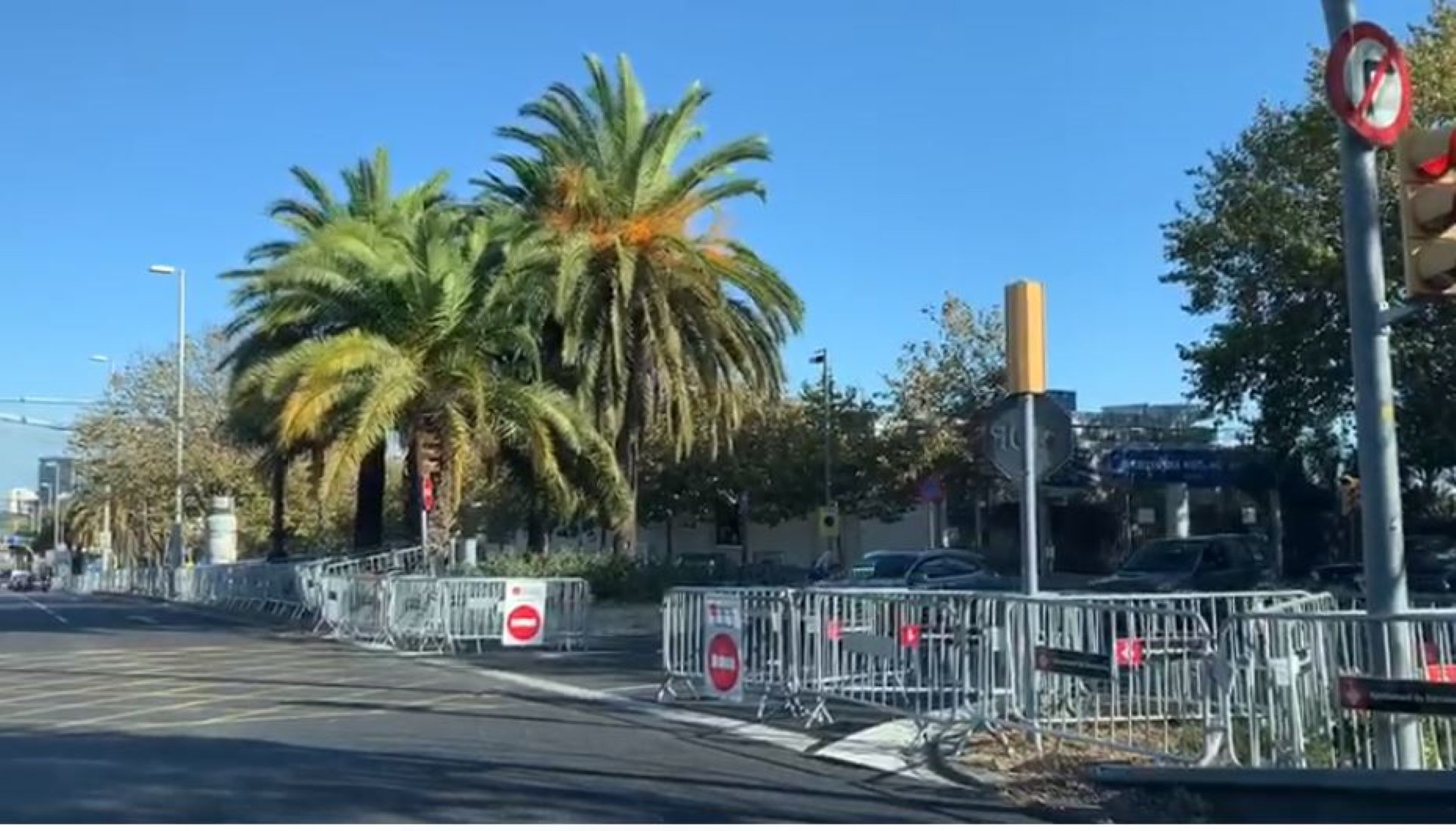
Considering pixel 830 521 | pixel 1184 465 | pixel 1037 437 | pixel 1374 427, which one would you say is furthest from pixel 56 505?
pixel 1374 427

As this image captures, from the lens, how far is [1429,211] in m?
7.91

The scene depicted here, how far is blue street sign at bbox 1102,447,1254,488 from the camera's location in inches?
1476

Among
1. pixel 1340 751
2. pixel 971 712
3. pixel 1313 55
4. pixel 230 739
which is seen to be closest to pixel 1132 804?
pixel 1340 751

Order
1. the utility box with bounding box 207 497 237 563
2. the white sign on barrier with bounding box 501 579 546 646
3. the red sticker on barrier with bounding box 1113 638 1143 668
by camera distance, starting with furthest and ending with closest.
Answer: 1. the utility box with bounding box 207 497 237 563
2. the white sign on barrier with bounding box 501 579 546 646
3. the red sticker on barrier with bounding box 1113 638 1143 668

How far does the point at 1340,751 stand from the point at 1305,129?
55.8 feet

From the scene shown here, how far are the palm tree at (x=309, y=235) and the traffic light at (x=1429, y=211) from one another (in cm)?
2878

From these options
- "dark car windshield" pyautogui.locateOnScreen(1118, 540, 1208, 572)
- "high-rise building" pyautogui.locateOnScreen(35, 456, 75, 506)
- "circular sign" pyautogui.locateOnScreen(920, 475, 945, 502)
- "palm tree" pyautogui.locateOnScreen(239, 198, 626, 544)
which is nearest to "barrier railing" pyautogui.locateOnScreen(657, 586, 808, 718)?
"dark car windshield" pyautogui.locateOnScreen(1118, 540, 1208, 572)

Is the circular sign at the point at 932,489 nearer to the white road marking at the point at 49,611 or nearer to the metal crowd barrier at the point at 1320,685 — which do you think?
the white road marking at the point at 49,611

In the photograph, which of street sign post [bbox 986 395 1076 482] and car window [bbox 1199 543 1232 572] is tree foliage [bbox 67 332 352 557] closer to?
car window [bbox 1199 543 1232 572]

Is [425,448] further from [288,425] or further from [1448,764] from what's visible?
[1448,764]

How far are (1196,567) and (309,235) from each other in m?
20.7

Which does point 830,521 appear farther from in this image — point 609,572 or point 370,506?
point 609,572

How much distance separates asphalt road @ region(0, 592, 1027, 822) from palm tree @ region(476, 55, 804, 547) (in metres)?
11.4

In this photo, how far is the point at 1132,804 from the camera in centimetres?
912
